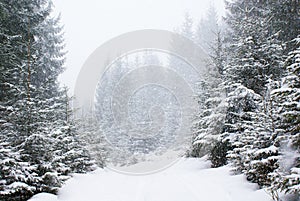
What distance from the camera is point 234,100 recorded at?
10984 millimetres

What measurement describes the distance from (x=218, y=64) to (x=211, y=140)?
16.9ft

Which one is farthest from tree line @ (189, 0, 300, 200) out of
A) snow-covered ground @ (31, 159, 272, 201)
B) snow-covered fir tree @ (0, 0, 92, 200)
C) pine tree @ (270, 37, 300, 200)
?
snow-covered fir tree @ (0, 0, 92, 200)

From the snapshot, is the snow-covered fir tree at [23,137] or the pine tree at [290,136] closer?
the pine tree at [290,136]

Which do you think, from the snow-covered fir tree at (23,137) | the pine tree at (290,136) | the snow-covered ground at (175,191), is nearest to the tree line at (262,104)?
the pine tree at (290,136)

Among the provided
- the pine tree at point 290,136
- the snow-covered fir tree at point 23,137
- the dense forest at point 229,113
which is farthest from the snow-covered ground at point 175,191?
the pine tree at point 290,136

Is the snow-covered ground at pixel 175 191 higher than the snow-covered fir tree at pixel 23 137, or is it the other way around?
the snow-covered fir tree at pixel 23 137

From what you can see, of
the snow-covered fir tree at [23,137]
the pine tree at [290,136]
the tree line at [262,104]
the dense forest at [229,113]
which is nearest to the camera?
the pine tree at [290,136]

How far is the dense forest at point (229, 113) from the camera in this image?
6173mm

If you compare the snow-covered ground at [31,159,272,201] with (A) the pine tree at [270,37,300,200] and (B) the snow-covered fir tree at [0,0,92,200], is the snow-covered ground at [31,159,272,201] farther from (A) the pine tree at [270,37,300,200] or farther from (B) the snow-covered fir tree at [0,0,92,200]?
(A) the pine tree at [270,37,300,200]

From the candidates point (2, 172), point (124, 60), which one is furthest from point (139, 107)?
point (2, 172)

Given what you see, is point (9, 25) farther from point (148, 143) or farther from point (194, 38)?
point (194, 38)

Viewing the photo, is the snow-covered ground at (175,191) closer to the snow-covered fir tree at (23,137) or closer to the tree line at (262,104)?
the tree line at (262,104)

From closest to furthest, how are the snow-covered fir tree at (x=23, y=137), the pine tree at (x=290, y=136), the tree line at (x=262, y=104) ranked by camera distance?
the pine tree at (x=290, y=136) → the tree line at (x=262, y=104) → the snow-covered fir tree at (x=23, y=137)

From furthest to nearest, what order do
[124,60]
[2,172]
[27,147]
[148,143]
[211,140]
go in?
[124,60] < [148,143] < [211,140] < [27,147] < [2,172]
